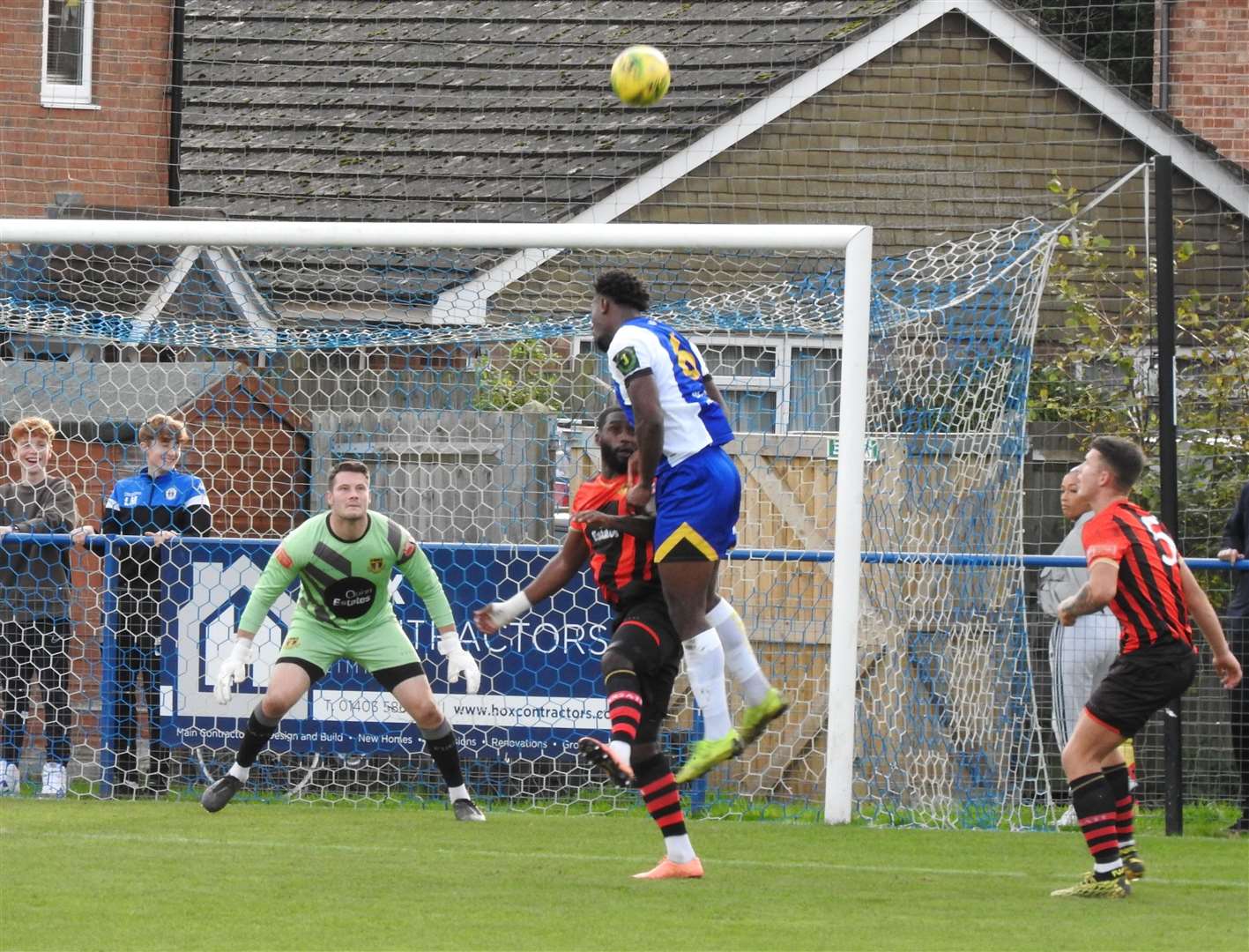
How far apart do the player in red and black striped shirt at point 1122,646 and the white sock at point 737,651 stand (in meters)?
1.28

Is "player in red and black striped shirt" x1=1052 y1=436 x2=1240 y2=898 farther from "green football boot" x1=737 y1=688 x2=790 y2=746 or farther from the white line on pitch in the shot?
"green football boot" x1=737 y1=688 x2=790 y2=746

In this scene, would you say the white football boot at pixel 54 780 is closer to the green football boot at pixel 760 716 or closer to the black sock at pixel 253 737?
the black sock at pixel 253 737

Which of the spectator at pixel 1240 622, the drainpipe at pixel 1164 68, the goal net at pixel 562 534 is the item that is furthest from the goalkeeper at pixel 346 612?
the drainpipe at pixel 1164 68

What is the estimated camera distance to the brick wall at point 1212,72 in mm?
15086

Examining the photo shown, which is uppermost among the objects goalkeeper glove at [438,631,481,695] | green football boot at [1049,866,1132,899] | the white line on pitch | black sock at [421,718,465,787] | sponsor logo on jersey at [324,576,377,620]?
sponsor logo on jersey at [324,576,377,620]

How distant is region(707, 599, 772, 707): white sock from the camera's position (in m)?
7.71

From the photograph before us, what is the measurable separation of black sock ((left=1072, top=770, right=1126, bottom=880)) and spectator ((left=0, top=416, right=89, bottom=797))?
592cm

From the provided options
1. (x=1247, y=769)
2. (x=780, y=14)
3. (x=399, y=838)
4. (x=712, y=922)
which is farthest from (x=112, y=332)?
(x=780, y=14)

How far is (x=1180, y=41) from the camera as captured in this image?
15.7 meters

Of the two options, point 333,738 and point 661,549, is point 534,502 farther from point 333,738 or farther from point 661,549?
point 661,549

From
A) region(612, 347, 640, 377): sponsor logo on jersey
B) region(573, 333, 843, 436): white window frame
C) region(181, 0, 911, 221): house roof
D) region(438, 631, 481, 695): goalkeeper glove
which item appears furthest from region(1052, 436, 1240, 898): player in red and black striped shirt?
region(181, 0, 911, 221): house roof

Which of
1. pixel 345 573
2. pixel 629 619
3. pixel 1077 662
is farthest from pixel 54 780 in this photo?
pixel 1077 662

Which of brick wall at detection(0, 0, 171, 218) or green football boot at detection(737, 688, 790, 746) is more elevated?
brick wall at detection(0, 0, 171, 218)

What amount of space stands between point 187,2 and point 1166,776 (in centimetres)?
1203
